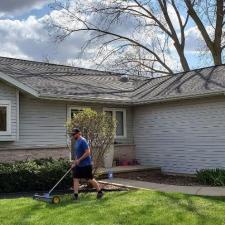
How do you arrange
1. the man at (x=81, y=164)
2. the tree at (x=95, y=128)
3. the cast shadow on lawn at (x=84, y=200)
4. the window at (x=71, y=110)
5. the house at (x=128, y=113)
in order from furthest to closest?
the window at (x=71, y=110) < the house at (x=128, y=113) < the tree at (x=95, y=128) < the man at (x=81, y=164) < the cast shadow on lawn at (x=84, y=200)

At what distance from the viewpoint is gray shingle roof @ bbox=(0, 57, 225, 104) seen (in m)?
15.8

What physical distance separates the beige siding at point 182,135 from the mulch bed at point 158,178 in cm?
63

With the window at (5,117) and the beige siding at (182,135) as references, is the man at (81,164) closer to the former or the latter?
the window at (5,117)

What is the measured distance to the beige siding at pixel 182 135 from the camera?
15.5m

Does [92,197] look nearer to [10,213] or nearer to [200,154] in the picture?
[10,213]

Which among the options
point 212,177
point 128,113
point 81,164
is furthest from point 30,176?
point 128,113

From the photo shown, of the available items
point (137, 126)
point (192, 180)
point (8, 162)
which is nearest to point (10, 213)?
point (8, 162)

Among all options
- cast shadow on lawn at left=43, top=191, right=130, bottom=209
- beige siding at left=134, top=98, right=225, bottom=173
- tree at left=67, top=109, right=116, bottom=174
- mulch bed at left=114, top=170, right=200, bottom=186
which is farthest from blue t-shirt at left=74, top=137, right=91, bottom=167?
beige siding at left=134, top=98, right=225, bottom=173

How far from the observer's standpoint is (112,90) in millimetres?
18875

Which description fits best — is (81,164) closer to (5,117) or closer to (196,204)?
(196,204)

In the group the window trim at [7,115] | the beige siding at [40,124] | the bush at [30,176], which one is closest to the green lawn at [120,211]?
the bush at [30,176]

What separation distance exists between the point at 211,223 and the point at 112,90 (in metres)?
11.2

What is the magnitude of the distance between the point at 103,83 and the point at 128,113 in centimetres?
205

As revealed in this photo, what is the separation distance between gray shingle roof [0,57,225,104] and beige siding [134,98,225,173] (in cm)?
57
